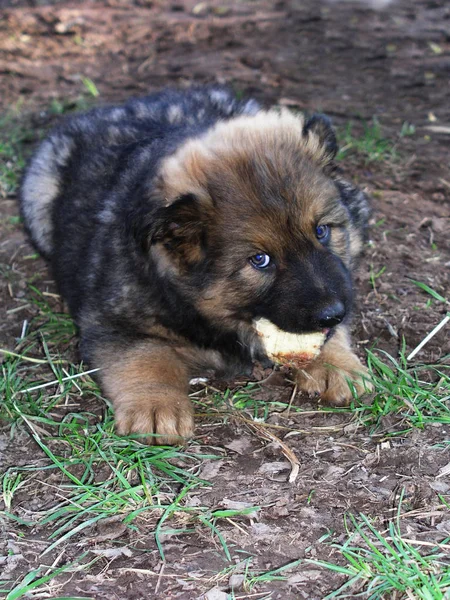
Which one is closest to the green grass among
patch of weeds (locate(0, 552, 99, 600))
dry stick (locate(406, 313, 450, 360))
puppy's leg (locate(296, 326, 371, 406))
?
puppy's leg (locate(296, 326, 371, 406))

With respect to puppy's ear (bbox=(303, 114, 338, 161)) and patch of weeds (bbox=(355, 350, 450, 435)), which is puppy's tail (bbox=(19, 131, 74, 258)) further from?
patch of weeds (bbox=(355, 350, 450, 435))

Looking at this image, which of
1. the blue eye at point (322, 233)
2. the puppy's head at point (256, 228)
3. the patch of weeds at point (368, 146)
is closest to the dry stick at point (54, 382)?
the puppy's head at point (256, 228)

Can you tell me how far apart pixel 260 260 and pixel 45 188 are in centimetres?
211

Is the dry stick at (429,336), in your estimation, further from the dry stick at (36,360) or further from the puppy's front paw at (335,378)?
the dry stick at (36,360)

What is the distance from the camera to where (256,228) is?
9.89 feet

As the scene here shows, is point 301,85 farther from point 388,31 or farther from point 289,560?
point 289,560

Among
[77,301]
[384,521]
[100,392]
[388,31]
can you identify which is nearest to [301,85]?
[388,31]

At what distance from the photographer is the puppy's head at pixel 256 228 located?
9.91 ft

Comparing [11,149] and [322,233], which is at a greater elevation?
[322,233]

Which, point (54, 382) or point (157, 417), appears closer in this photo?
point (157, 417)

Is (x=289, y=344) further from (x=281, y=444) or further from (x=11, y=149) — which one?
(x=11, y=149)

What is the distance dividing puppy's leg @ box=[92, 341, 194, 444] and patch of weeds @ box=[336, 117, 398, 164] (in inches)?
102

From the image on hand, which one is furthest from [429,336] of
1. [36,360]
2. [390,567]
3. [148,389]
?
[36,360]

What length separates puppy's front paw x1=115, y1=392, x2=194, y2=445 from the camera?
10.6 feet
